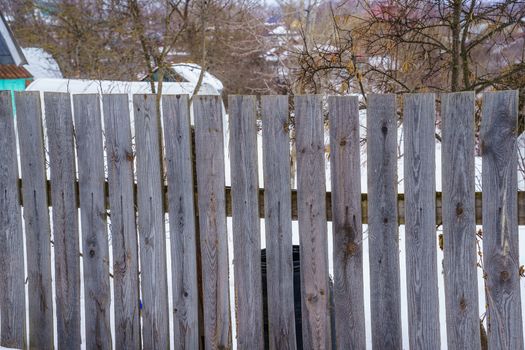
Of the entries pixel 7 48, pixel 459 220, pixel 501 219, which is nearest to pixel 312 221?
pixel 459 220

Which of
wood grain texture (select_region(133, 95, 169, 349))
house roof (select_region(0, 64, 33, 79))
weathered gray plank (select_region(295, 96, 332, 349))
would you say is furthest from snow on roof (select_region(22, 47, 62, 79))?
weathered gray plank (select_region(295, 96, 332, 349))

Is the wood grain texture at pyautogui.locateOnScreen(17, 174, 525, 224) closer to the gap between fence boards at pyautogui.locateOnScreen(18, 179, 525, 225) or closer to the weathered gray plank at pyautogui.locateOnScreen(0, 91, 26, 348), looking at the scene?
the gap between fence boards at pyautogui.locateOnScreen(18, 179, 525, 225)

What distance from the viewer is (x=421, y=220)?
2996 millimetres

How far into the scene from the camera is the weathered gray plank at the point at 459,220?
2896 millimetres

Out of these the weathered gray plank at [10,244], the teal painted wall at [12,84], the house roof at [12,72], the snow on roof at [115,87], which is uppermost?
the house roof at [12,72]

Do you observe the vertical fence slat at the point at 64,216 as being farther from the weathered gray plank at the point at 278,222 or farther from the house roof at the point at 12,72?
the house roof at the point at 12,72

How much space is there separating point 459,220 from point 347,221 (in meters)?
0.52

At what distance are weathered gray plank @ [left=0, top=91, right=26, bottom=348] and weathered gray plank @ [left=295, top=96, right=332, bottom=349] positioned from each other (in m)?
1.74

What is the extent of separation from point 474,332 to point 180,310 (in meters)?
1.51

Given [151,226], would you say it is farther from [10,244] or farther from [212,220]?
[10,244]

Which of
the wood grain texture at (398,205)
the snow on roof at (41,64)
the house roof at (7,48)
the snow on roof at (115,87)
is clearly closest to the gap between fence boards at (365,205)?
the wood grain texture at (398,205)

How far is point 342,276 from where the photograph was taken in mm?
3129

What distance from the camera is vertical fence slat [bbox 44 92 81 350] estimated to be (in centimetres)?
349

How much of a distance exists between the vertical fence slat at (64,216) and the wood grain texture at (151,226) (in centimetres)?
42
